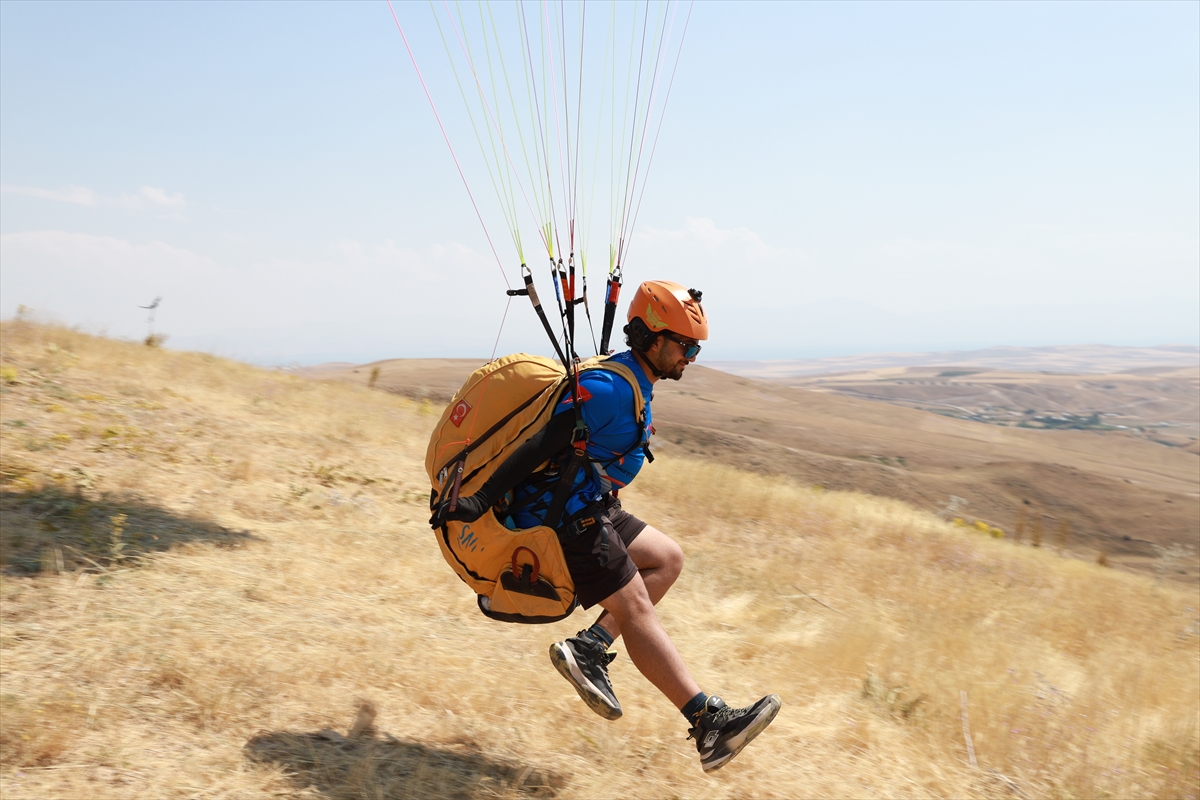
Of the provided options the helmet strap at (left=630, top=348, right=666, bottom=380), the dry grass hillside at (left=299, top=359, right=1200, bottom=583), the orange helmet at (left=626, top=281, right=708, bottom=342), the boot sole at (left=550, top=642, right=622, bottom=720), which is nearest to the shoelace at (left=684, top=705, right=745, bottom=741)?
the boot sole at (left=550, top=642, right=622, bottom=720)

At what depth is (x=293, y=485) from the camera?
7934mm

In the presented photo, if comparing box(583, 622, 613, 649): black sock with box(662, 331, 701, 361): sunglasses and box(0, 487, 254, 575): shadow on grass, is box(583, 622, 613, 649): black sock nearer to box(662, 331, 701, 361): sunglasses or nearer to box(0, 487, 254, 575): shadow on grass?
box(662, 331, 701, 361): sunglasses

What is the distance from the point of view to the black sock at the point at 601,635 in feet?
11.9

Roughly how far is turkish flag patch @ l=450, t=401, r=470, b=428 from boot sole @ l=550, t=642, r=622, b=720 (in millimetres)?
1071

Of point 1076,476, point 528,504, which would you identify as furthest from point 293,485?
point 1076,476

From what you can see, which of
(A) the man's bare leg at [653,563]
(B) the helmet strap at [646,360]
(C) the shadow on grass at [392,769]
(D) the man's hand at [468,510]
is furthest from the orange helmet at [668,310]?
(C) the shadow on grass at [392,769]

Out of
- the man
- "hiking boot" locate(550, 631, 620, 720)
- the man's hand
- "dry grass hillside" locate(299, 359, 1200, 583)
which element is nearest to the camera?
the man's hand

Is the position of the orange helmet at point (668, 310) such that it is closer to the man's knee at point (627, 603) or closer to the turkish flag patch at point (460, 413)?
the turkish flag patch at point (460, 413)

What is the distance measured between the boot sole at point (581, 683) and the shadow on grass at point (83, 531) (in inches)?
126

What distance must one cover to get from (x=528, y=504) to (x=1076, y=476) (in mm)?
36645

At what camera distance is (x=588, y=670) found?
136 inches

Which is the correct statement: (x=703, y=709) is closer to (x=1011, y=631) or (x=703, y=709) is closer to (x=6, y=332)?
(x=1011, y=631)

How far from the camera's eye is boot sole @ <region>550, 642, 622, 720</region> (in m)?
3.33

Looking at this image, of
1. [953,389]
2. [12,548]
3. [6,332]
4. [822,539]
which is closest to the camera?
[12,548]
